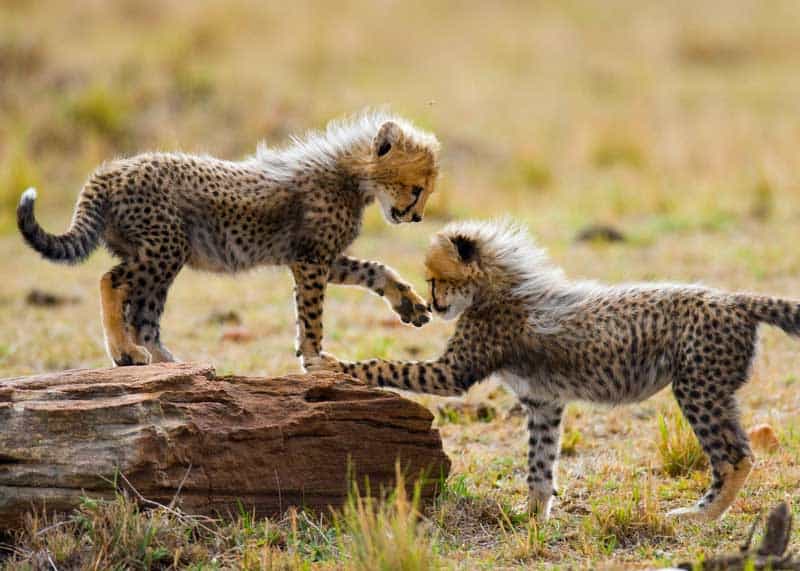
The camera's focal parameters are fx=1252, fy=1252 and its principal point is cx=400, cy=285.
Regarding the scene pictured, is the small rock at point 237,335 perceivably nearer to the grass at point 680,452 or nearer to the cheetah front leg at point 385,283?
the cheetah front leg at point 385,283

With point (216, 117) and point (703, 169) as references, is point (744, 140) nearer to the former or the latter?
point (703, 169)

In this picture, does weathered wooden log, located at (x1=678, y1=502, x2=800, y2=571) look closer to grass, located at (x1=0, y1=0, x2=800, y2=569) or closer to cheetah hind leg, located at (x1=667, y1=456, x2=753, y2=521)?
grass, located at (x1=0, y1=0, x2=800, y2=569)

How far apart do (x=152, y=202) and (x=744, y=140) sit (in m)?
10.4

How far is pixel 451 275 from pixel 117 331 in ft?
4.54

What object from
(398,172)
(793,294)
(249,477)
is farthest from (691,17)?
(249,477)

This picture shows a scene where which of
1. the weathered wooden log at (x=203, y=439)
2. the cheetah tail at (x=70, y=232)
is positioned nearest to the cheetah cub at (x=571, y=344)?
the weathered wooden log at (x=203, y=439)

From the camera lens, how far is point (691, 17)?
22422mm

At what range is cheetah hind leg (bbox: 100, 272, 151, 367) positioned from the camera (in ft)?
16.6

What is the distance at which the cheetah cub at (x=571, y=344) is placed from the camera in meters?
4.71

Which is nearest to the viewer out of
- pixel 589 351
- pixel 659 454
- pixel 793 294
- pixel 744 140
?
pixel 589 351

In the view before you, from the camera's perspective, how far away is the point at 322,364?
16.7 ft

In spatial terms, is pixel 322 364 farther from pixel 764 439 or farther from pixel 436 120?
pixel 436 120

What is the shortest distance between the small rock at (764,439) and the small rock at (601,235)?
4.55 meters

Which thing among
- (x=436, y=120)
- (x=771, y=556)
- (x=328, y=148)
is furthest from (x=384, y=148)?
(x=436, y=120)
